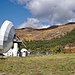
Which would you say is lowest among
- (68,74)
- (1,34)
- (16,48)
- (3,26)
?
(68,74)

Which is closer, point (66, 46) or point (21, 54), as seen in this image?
point (21, 54)

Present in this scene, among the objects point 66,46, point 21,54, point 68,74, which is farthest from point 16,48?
point 66,46

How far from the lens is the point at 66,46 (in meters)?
88.3

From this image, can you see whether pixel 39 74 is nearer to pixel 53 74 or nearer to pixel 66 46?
pixel 53 74

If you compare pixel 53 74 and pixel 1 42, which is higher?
pixel 1 42

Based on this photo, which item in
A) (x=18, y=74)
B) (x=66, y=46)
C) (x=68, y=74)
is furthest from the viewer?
(x=66, y=46)

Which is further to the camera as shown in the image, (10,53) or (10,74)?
(10,53)

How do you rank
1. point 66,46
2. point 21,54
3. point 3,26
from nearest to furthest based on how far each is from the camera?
1. point 3,26
2. point 21,54
3. point 66,46

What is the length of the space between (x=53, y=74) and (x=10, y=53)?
32.5 metres

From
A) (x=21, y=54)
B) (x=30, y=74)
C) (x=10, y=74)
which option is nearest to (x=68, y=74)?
(x=30, y=74)

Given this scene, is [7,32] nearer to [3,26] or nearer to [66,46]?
[3,26]

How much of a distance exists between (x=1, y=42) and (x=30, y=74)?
13.1 metres

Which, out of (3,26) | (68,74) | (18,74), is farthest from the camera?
(3,26)

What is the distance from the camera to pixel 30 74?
35.8 feet
